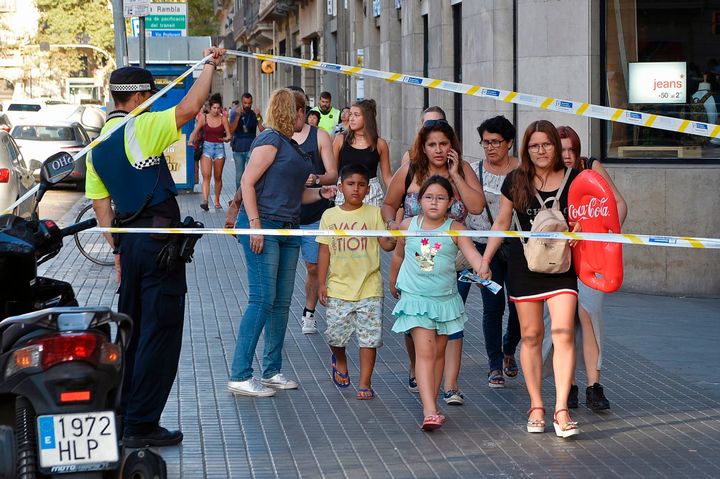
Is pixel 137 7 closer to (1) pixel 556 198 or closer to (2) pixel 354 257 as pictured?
(2) pixel 354 257

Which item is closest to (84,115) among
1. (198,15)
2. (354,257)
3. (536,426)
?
(198,15)

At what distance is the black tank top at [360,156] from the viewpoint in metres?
10.2

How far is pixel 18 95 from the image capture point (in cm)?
8512

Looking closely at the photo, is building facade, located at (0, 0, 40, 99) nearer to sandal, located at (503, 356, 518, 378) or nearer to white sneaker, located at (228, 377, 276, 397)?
sandal, located at (503, 356, 518, 378)

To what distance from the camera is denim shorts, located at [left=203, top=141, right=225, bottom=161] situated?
2078cm

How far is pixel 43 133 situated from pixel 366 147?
19343 millimetres

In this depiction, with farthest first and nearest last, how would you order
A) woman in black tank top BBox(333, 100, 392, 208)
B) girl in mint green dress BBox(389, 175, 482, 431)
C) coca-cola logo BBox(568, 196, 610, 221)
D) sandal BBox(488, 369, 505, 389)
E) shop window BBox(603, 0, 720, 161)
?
shop window BBox(603, 0, 720, 161)
woman in black tank top BBox(333, 100, 392, 208)
sandal BBox(488, 369, 505, 389)
girl in mint green dress BBox(389, 175, 482, 431)
coca-cola logo BBox(568, 196, 610, 221)

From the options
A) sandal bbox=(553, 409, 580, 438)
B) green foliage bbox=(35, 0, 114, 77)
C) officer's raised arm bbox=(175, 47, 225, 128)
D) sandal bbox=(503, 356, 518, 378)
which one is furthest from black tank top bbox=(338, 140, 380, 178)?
green foliage bbox=(35, 0, 114, 77)

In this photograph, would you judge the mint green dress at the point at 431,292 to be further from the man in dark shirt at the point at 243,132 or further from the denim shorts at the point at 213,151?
the man in dark shirt at the point at 243,132

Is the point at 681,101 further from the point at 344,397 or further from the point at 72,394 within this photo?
the point at 72,394

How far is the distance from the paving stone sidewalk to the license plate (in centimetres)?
134

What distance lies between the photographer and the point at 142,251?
650cm

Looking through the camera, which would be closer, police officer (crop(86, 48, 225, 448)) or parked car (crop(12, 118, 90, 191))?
police officer (crop(86, 48, 225, 448))

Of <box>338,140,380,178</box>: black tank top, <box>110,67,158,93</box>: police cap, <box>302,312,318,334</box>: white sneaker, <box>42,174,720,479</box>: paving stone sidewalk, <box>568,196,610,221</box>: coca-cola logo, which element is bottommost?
<box>42,174,720,479</box>: paving stone sidewalk
